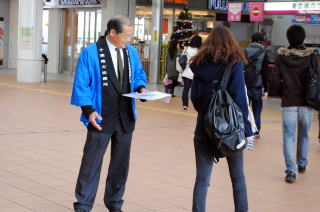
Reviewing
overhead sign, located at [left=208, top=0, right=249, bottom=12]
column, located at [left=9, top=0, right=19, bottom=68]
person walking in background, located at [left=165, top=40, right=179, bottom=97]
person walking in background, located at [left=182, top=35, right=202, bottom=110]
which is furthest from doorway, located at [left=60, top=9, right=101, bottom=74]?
person walking in background, located at [left=182, top=35, right=202, bottom=110]

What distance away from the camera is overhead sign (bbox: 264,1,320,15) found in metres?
18.7

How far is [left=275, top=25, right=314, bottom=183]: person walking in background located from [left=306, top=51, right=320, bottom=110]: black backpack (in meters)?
0.06

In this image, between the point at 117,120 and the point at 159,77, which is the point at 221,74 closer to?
the point at 117,120

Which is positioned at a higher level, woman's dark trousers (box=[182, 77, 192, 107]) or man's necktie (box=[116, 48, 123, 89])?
man's necktie (box=[116, 48, 123, 89])

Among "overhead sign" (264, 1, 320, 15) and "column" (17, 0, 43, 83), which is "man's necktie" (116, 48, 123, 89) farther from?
"column" (17, 0, 43, 83)

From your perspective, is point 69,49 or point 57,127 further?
point 69,49

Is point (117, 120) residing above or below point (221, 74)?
below

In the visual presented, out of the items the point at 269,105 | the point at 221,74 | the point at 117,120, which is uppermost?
the point at 221,74

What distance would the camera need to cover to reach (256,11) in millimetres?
20641

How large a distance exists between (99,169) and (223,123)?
1232 mm

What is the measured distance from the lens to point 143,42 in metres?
24.6

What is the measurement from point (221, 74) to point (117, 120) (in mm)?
1014

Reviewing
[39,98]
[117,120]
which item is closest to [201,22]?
[39,98]

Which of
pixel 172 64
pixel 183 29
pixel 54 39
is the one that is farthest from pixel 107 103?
pixel 54 39
